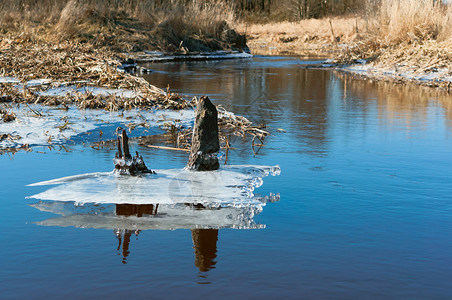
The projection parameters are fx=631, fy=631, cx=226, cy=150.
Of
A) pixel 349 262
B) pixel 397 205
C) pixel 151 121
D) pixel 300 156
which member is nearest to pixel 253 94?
pixel 151 121

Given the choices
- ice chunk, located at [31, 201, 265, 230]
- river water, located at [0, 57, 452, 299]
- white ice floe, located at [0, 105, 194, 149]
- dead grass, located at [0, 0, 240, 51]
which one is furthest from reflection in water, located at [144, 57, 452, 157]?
dead grass, located at [0, 0, 240, 51]

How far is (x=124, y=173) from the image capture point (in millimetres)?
5590

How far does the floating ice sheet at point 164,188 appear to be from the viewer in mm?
4949

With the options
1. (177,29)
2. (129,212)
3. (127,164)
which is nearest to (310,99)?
(127,164)

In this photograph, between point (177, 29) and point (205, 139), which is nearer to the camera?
point (205, 139)

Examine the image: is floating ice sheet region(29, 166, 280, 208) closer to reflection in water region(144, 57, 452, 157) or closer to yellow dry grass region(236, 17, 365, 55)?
reflection in water region(144, 57, 452, 157)

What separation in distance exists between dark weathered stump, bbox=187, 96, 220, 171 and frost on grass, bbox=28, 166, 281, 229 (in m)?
0.11

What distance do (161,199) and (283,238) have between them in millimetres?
1179

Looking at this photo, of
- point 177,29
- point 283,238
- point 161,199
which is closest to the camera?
point 283,238

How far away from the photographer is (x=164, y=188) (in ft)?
17.2

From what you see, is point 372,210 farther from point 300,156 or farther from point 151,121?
point 151,121

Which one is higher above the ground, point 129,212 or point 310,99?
point 310,99

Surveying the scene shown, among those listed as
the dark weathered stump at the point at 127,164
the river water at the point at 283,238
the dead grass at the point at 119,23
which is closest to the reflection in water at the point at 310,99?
the river water at the point at 283,238

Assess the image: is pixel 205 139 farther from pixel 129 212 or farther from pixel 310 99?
pixel 310 99
